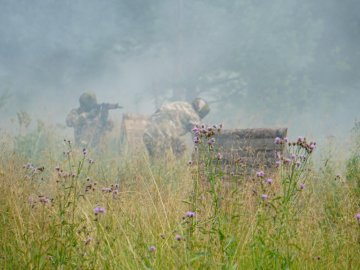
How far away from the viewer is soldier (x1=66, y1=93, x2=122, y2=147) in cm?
1719

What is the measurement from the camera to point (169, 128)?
12672mm

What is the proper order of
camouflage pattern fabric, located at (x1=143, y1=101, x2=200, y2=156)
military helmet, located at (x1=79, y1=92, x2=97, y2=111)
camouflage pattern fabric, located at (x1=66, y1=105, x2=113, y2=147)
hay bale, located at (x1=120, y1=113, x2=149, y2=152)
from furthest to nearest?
military helmet, located at (x1=79, y1=92, x2=97, y2=111), camouflage pattern fabric, located at (x1=66, y1=105, x2=113, y2=147), hay bale, located at (x1=120, y1=113, x2=149, y2=152), camouflage pattern fabric, located at (x1=143, y1=101, x2=200, y2=156)

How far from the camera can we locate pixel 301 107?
25.0 meters

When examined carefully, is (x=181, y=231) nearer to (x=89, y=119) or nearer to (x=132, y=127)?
(x=132, y=127)

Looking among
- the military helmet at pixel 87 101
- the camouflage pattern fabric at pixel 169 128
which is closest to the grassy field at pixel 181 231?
the camouflage pattern fabric at pixel 169 128

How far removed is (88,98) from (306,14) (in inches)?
592

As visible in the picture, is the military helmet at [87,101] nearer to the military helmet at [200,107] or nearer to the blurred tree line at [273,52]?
Answer: the military helmet at [200,107]

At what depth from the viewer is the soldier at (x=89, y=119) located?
56.4 feet

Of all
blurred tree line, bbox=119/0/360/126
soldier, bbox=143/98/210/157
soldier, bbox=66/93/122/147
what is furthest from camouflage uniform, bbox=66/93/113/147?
blurred tree line, bbox=119/0/360/126

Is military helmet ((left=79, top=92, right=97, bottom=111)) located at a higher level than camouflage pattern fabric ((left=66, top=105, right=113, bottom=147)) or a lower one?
higher

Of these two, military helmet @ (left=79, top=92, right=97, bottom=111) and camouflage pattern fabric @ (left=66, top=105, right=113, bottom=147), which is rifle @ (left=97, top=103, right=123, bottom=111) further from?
military helmet @ (left=79, top=92, right=97, bottom=111)

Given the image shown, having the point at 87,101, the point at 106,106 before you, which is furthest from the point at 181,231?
the point at 87,101

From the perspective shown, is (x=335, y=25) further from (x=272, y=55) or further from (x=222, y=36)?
(x=222, y=36)

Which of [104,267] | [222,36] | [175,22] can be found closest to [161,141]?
[104,267]
